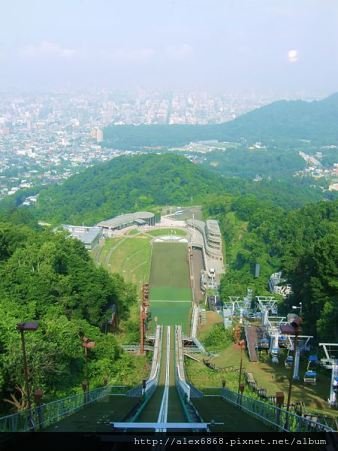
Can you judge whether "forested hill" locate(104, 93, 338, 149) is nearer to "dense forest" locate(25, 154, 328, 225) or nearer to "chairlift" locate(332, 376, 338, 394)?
"dense forest" locate(25, 154, 328, 225)

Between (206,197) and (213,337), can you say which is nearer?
(213,337)

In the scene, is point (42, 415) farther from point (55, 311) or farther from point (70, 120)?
point (70, 120)

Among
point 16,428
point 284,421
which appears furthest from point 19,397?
point 284,421

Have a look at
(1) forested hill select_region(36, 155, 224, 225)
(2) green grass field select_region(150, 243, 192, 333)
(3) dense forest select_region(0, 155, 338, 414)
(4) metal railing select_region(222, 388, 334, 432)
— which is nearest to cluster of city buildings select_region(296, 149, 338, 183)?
(1) forested hill select_region(36, 155, 224, 225)

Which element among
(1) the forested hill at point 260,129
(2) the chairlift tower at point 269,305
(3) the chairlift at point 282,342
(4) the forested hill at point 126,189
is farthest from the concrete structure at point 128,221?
(1) the forested hill at point 260,129

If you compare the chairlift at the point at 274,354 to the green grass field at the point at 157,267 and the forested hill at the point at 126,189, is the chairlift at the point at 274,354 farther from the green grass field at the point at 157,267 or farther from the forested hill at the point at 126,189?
the forested hill at the point at 126,189

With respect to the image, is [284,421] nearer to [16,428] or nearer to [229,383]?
[16,428]

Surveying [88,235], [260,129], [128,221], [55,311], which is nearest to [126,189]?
[128,221]
